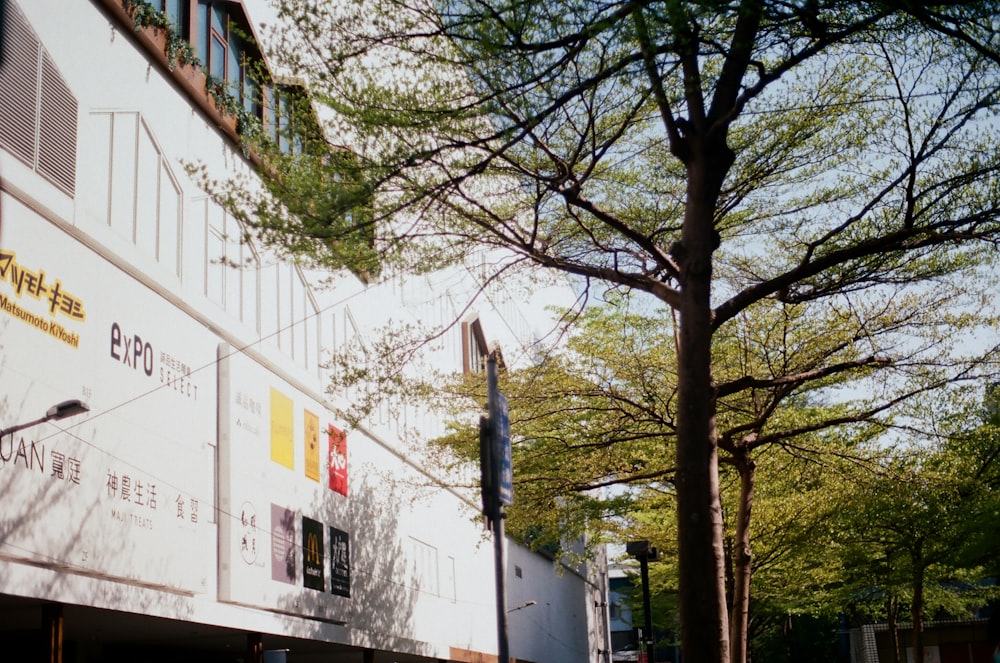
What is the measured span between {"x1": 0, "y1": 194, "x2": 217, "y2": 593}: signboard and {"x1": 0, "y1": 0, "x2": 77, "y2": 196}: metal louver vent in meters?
0.68

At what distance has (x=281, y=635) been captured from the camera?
1864 cm

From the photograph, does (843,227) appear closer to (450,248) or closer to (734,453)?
(450,248)

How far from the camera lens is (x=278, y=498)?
1906 centimetres

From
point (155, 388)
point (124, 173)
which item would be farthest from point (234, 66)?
point (155, 388)

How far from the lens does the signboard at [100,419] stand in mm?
11750

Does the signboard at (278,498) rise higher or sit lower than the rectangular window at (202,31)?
lower

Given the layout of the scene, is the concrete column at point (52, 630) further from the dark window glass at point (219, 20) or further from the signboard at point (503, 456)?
the dark window glass at point (219, 20)

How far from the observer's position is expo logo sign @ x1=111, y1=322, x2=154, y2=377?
13.9 meters

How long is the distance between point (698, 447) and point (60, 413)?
6.21 meters

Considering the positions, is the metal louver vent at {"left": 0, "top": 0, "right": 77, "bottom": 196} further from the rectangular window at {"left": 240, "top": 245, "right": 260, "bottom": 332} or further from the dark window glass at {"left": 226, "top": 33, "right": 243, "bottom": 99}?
the rectangular window at {"left": 240, "top": 245, "right": 260, "bottom": 332}

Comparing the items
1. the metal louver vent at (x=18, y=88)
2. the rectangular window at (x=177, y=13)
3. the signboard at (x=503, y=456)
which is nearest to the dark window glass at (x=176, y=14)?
the rectangular window at (x=177, y=13)

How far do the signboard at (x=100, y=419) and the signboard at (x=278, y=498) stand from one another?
59 cm

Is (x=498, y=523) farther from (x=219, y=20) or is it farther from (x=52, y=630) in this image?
(x=219, y=20)

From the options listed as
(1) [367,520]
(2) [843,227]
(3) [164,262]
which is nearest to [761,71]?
(2) [843,227]
